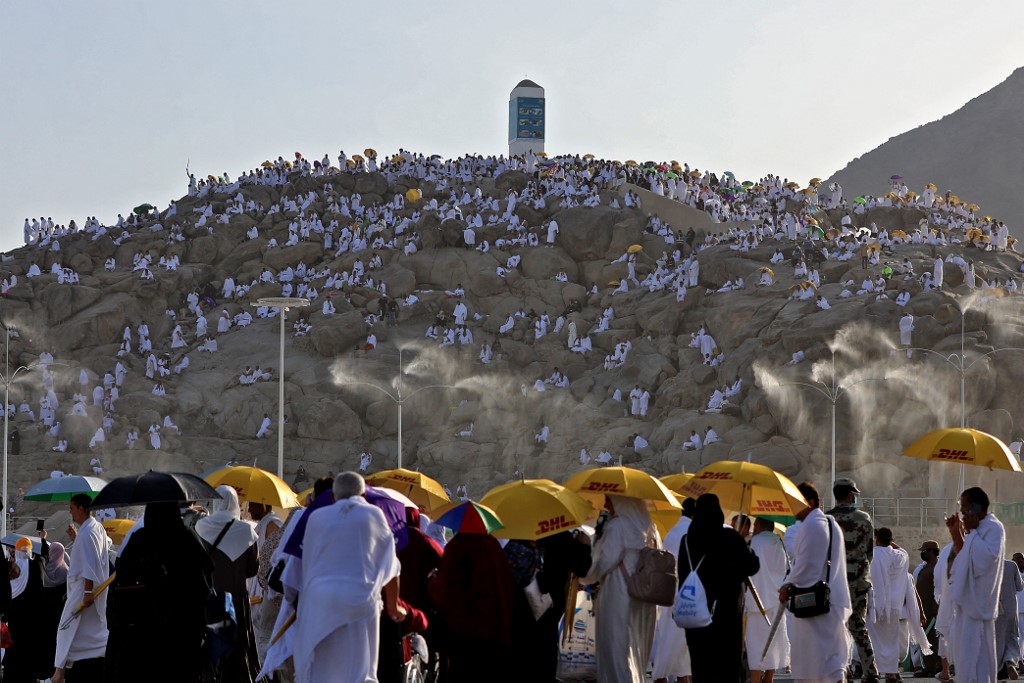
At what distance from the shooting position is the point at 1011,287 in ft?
195

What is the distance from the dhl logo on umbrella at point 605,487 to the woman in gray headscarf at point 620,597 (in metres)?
0.14

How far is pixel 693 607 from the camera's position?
1112 centimetres

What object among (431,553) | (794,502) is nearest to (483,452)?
(794,502)

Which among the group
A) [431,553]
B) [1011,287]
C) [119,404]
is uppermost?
[1011,287]

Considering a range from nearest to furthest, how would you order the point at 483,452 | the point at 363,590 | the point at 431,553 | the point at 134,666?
the point at 363,590
the point at 134,666
the point at 431,553
the point at 483,452

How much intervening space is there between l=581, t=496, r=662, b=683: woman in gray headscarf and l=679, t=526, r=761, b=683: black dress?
34.9 inches

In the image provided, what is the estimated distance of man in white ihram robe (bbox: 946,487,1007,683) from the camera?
1254 cm

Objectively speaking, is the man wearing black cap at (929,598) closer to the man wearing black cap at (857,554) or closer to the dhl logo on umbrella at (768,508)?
the dhl logo on umbrella at (768,508)

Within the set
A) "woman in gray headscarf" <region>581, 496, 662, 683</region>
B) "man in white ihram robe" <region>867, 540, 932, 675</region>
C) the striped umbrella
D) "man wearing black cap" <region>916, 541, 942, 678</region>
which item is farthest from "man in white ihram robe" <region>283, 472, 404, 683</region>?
"man wearing black cap" <region>916, 541, 942, 678</region>

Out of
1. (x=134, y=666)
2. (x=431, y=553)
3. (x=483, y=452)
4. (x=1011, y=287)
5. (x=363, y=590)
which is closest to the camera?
(x=363, y=590)

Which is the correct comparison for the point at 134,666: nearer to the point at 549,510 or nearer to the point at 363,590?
the point at 363,590

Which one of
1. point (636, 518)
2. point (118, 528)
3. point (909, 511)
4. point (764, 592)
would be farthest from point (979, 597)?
point (909, 511)

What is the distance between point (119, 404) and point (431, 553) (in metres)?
50.9

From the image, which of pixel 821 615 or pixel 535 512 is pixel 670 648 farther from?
pixel 535 512
